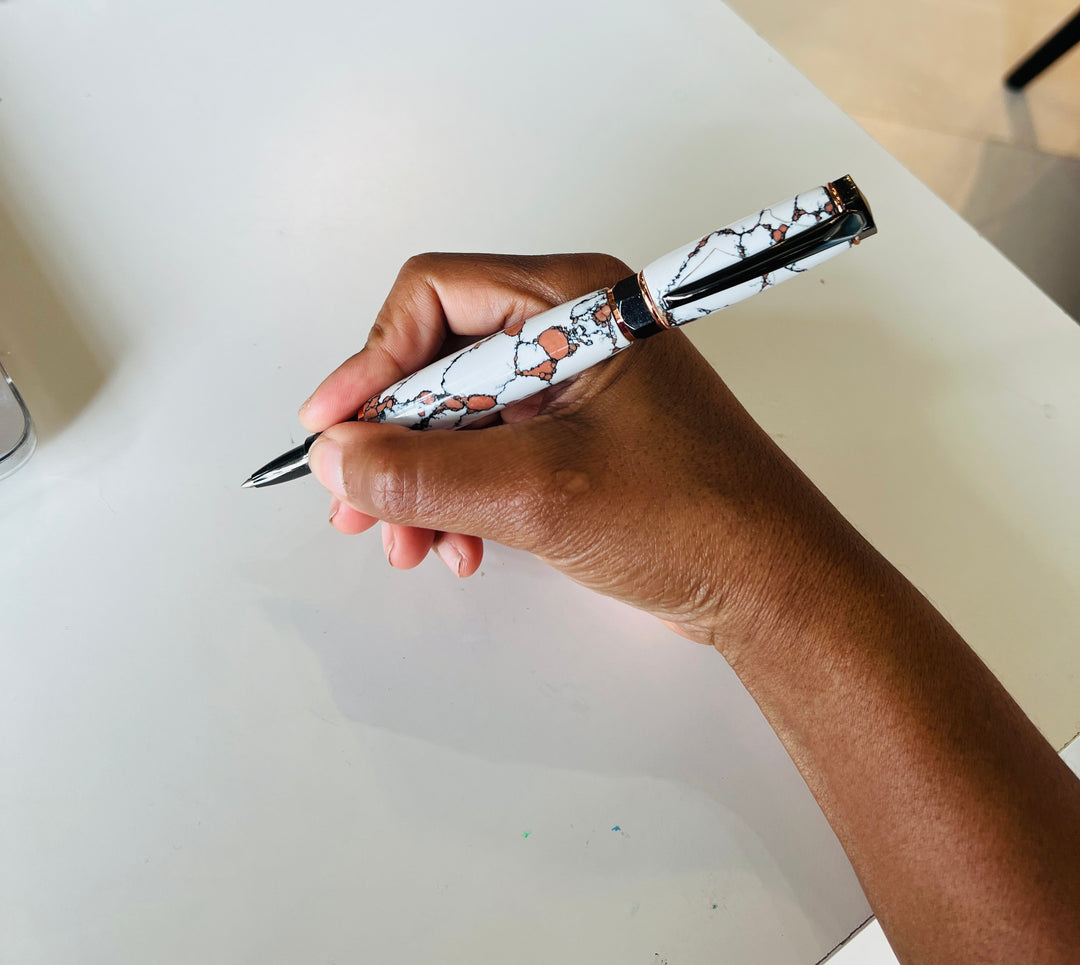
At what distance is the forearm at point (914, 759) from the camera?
1.47 ft

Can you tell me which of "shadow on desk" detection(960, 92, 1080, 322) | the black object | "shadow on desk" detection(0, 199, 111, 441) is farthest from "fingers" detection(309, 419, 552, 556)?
the black object

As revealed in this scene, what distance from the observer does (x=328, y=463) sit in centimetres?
51

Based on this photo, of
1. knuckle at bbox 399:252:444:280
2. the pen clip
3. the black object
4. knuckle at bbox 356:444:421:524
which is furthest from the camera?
the black object

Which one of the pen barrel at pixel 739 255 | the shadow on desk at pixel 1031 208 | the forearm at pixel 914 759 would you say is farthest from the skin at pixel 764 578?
the shadow on desk at pixel 1031 208

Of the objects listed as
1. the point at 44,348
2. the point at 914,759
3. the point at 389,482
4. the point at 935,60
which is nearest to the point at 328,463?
the point at 389,482

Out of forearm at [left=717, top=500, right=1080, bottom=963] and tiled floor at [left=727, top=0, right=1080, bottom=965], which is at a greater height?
tiled floor at [left=727, top=0, right=1080, bottom=965]

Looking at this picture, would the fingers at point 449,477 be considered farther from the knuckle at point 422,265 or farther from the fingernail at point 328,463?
the knuckle at point 422,265

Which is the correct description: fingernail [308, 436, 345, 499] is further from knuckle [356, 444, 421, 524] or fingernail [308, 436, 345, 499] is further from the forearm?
the forearm

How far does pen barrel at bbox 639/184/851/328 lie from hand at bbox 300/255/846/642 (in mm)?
108

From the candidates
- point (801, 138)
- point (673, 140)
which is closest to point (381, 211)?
point (673, 140)

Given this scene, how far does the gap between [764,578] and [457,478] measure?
0.70 feet

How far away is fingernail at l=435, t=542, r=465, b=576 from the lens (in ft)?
1.89

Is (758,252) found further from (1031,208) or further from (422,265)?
(1031,208)

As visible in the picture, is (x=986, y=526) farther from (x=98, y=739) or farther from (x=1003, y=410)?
(x=98, y=739)
